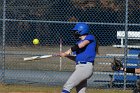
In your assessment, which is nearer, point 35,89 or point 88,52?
point 88,52

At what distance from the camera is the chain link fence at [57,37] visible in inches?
564

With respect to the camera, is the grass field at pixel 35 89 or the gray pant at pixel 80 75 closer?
the gray pant at pixel 80 75

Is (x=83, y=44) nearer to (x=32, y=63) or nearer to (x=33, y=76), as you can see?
(x=33, y=76)

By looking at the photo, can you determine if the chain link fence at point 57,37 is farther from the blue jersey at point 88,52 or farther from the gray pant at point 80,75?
the gray pant at point 80,75

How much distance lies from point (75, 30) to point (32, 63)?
889cm

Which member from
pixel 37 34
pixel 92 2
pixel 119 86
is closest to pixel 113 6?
pixel 92 2

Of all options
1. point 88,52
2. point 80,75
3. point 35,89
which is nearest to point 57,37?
point 35,89

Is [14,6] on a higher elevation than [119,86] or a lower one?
higher

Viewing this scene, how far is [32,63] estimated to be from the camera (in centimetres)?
1914

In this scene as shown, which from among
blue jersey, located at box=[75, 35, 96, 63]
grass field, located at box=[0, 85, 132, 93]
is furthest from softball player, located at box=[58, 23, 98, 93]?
grass field, located at box=[0, 85, 132, 93]

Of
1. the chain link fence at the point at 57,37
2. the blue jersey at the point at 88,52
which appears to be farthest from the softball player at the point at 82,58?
the chain link fence at the point at 57,37

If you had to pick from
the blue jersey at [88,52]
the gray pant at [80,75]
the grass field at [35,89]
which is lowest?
the grass field at [35,89]

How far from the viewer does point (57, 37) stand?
20250 mm

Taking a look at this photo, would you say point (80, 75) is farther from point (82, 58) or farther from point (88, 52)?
point (88, 52)
